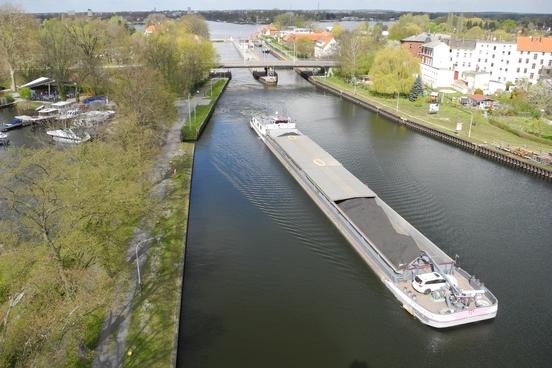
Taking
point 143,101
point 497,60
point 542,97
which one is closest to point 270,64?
point 497,60

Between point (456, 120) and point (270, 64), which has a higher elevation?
point (270, 64)

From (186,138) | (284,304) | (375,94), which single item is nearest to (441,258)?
(284,304)

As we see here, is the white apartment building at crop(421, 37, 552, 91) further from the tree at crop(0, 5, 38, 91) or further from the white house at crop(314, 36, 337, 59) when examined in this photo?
the tree at crop(0, 5, 38, 91)

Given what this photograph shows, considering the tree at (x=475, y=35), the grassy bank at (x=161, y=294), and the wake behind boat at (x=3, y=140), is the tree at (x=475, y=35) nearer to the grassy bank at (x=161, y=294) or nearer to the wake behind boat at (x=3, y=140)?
the wake behind boat at (x=3, y=140)

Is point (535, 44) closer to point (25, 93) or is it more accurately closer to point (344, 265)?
point (344, 265)

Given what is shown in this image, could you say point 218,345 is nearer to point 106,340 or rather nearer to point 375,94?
point 106,340

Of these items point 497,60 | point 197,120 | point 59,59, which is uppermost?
point 59,59
